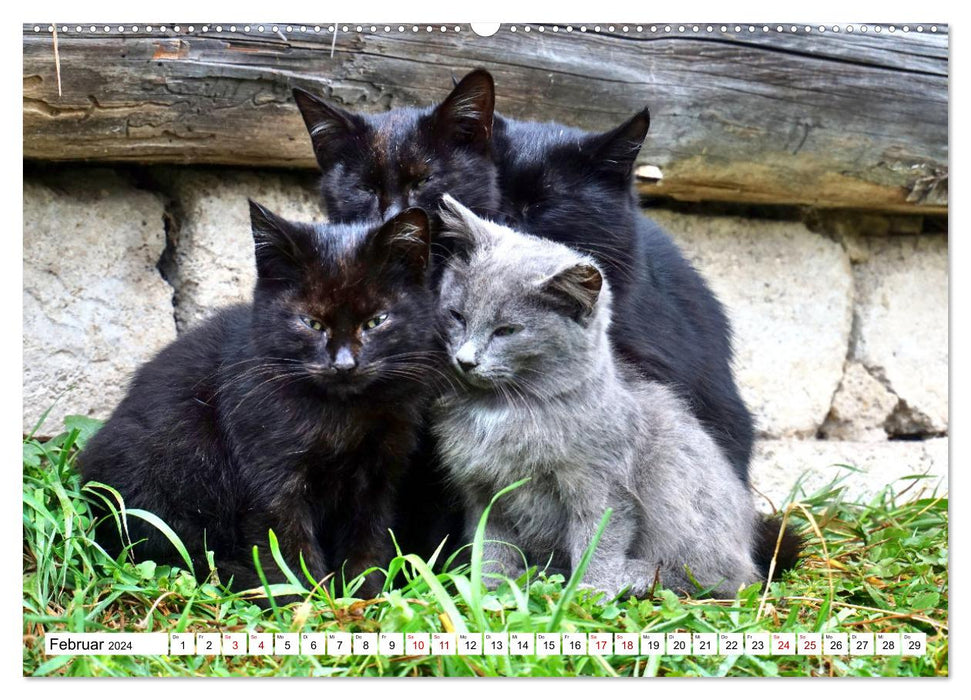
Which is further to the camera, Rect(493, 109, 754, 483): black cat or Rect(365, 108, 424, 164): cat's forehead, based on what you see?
Rect(493, 109, 754, 483): black cat

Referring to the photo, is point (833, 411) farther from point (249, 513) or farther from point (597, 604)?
point (249, 513)

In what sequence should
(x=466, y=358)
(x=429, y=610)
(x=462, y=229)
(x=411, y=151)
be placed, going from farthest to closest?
(x=411, y=151) → (x=462, y=229) → (x=466, y=358) → (x=429, y=610)

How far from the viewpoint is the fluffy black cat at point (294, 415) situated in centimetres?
255

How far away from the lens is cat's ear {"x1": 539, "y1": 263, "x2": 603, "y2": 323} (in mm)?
2551

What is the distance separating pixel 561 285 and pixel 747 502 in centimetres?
88

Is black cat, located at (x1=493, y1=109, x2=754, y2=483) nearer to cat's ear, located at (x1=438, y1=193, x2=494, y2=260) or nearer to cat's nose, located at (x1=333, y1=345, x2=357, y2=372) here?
cat's ear, located at (x1=438, y1=193, x2=494, y2=260)

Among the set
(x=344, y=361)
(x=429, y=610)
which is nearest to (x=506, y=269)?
(x=344, y=361)

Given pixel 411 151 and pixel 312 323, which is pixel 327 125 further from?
pixel 312 323

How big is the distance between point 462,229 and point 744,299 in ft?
5.63

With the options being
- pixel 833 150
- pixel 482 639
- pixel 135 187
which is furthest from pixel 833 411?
pixel 135 187

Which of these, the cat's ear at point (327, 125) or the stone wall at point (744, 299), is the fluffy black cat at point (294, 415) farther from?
the stone wall at point (744, 299)

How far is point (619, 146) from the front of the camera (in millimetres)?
3064

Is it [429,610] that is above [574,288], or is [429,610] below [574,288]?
below

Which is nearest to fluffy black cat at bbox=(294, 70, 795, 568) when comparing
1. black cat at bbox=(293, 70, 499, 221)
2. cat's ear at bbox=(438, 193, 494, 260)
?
black cat at bbox=(293, 70, 499, 221)
